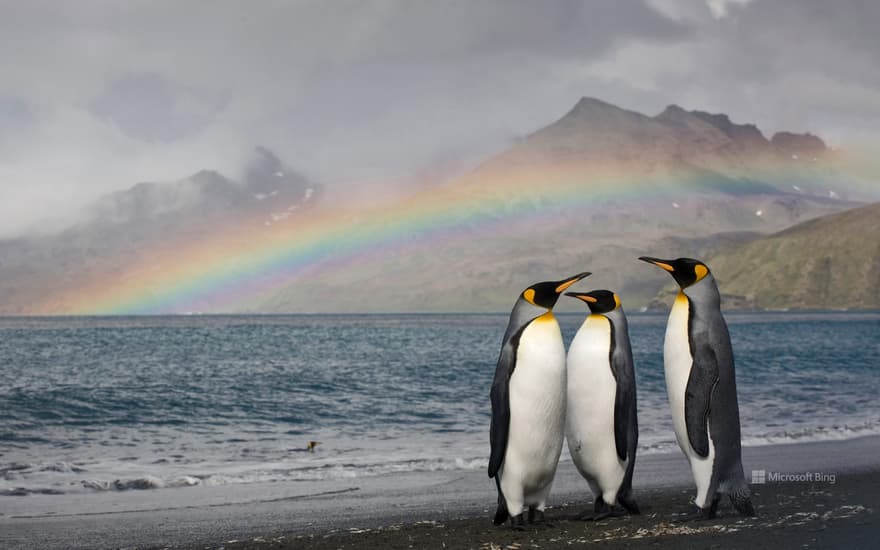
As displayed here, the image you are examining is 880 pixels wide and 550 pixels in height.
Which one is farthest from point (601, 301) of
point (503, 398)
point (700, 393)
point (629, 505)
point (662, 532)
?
point (662, 532)

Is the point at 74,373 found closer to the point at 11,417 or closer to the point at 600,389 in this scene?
the point at 11,417

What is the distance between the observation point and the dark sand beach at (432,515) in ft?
22.7

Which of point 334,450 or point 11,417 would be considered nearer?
point 334,450

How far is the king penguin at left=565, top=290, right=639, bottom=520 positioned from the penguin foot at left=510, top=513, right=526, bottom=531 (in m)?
0.68

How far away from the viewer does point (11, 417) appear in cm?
2038

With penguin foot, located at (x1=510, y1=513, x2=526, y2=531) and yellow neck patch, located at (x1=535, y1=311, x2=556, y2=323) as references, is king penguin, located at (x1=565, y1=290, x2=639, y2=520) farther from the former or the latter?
penguin foot, located at (x1=510, y1=513, x2=526, y2=531)

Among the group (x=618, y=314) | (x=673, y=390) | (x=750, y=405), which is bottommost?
(x=750, y=405)

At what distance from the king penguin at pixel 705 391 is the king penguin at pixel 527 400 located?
95 cm

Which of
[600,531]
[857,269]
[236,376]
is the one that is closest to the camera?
[600,531]

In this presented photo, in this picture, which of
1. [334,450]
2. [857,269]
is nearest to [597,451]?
[334,450]

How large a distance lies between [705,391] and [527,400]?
144cm

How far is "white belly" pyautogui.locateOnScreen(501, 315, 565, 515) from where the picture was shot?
763 centimetres

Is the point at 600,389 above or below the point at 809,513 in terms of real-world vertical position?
above

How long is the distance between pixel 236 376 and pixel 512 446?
24592mm
